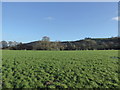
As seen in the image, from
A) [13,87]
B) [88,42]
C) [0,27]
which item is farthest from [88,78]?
[88,42]

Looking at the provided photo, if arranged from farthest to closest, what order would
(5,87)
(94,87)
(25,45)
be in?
(25,45), (94,87), (5,87)

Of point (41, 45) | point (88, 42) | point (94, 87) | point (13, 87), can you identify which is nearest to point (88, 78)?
point (94, 87)

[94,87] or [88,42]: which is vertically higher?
[88,42]

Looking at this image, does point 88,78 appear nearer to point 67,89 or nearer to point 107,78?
point 107,78

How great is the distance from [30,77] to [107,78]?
17.8 ft

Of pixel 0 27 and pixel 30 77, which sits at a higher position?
pixel 0 27

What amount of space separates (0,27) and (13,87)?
15355mm

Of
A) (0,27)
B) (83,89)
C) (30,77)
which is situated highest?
(0,27)

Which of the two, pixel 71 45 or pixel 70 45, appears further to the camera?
pixel 70 45

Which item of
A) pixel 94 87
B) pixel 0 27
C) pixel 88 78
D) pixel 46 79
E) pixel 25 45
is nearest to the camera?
pixel 94 87

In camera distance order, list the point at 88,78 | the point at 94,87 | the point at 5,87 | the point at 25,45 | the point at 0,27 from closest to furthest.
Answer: the point at 5,87 → the point at 94,87 → the point at 88,78 → the point at 0,27 → the point at 25,45

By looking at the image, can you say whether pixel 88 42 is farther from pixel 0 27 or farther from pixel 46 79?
pixel 46 79

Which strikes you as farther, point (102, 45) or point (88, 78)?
point (102, 45)

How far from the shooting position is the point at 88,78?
7637 millimetres
